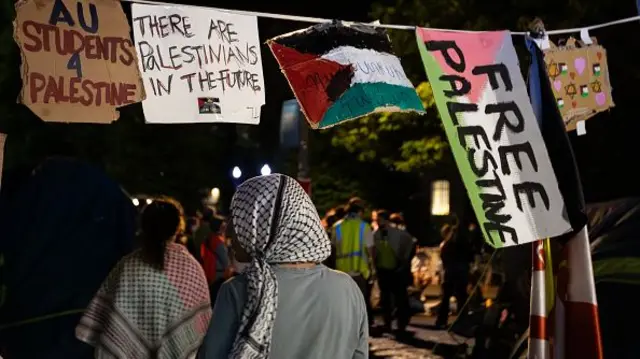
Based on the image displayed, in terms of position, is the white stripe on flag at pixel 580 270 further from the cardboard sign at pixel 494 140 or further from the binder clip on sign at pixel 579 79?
the binder clip on sign at pixel 579 79

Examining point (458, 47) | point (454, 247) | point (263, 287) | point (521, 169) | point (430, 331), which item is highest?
point (458, 47)

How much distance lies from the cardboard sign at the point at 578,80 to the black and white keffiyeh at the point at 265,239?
12.0 feet

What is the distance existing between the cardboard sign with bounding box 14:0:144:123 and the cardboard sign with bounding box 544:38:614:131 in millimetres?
3251

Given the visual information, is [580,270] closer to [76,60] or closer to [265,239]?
[265,239]

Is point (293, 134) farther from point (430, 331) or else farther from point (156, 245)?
point (156, 245)

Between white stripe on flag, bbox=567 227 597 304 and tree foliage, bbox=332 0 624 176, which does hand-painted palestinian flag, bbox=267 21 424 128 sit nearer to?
A: white stripe on flag, bbox=567 227 597 304

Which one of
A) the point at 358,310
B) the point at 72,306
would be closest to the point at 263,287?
the point at 358,310

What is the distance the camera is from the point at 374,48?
4961 mm

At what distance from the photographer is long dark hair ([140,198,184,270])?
16.6 ft

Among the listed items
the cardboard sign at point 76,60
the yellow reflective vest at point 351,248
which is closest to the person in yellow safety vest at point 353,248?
the yellow reflective vest at point 351,248

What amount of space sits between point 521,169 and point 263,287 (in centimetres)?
228

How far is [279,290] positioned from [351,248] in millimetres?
8394

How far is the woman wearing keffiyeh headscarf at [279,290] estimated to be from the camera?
2.97 metres

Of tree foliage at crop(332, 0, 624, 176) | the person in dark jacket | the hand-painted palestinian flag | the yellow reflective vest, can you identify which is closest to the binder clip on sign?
the hand-painted palestinian flag
